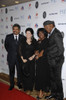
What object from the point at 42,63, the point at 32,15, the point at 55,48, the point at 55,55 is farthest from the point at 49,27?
the point at 32,15

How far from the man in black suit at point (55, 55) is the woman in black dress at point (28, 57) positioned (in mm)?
481

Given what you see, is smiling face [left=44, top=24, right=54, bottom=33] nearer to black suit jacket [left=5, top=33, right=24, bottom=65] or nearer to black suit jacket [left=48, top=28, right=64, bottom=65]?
black suit jacket [left=48, top=28, right=64, bottom=65]

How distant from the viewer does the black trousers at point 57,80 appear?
8.82ft

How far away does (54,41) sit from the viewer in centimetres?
263

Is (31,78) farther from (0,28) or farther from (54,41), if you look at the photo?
(0,28)

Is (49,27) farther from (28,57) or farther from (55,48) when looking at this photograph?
(28,57)

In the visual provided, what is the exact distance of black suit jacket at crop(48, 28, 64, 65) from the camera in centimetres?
258

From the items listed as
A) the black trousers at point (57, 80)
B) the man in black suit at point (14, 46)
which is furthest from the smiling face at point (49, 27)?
the man in black suit at point (14, 46)

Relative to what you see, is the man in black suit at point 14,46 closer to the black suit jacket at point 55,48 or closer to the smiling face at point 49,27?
the smiling face at point 49,27

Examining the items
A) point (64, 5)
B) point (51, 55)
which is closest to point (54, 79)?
point (51, 55)

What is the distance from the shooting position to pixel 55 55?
2658mm

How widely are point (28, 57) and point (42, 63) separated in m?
0.40

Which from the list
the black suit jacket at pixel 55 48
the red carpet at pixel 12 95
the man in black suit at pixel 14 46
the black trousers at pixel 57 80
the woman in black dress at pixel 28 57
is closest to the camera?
the black suit jacket at pixel 55 48

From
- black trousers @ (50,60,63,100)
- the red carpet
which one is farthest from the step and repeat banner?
the red carpet
